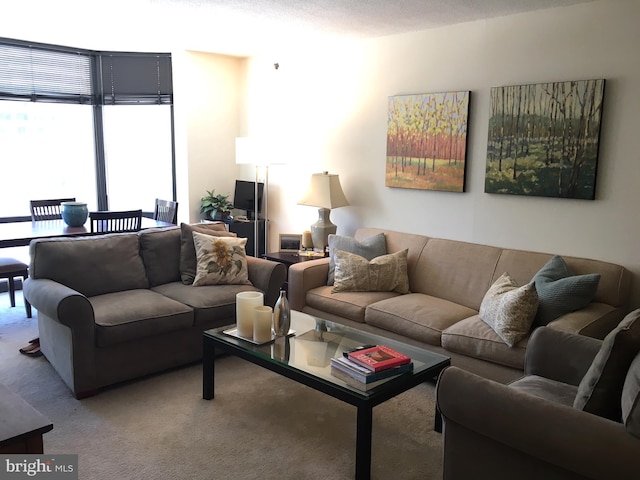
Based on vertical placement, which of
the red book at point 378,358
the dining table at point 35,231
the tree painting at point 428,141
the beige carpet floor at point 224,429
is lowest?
the beige carpet floor at point 224,429

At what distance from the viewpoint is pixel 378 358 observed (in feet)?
8.22

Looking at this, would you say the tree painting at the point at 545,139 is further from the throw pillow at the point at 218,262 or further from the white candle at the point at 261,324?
the white candle at the point at 261,324

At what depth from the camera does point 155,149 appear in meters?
6.11

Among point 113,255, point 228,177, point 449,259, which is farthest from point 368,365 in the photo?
point 228,177

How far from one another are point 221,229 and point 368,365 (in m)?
2.19

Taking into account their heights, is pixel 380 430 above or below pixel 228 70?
below

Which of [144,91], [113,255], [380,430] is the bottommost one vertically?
[380,430]

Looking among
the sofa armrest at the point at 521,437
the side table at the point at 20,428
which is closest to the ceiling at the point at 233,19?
the sofa armrest at the point at 521,437

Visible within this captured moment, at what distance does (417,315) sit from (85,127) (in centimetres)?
445

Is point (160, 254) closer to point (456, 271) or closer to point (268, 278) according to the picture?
point (268, 278)

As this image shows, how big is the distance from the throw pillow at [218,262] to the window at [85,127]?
249 cm

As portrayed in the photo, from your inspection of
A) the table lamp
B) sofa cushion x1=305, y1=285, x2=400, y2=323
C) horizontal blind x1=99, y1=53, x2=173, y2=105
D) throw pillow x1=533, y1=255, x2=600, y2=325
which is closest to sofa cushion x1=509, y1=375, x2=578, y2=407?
throw pillow x1=533, y1=255, x2=600, y2=325

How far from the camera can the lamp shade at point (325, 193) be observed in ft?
15.1

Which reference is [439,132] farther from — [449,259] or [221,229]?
[221,229]
